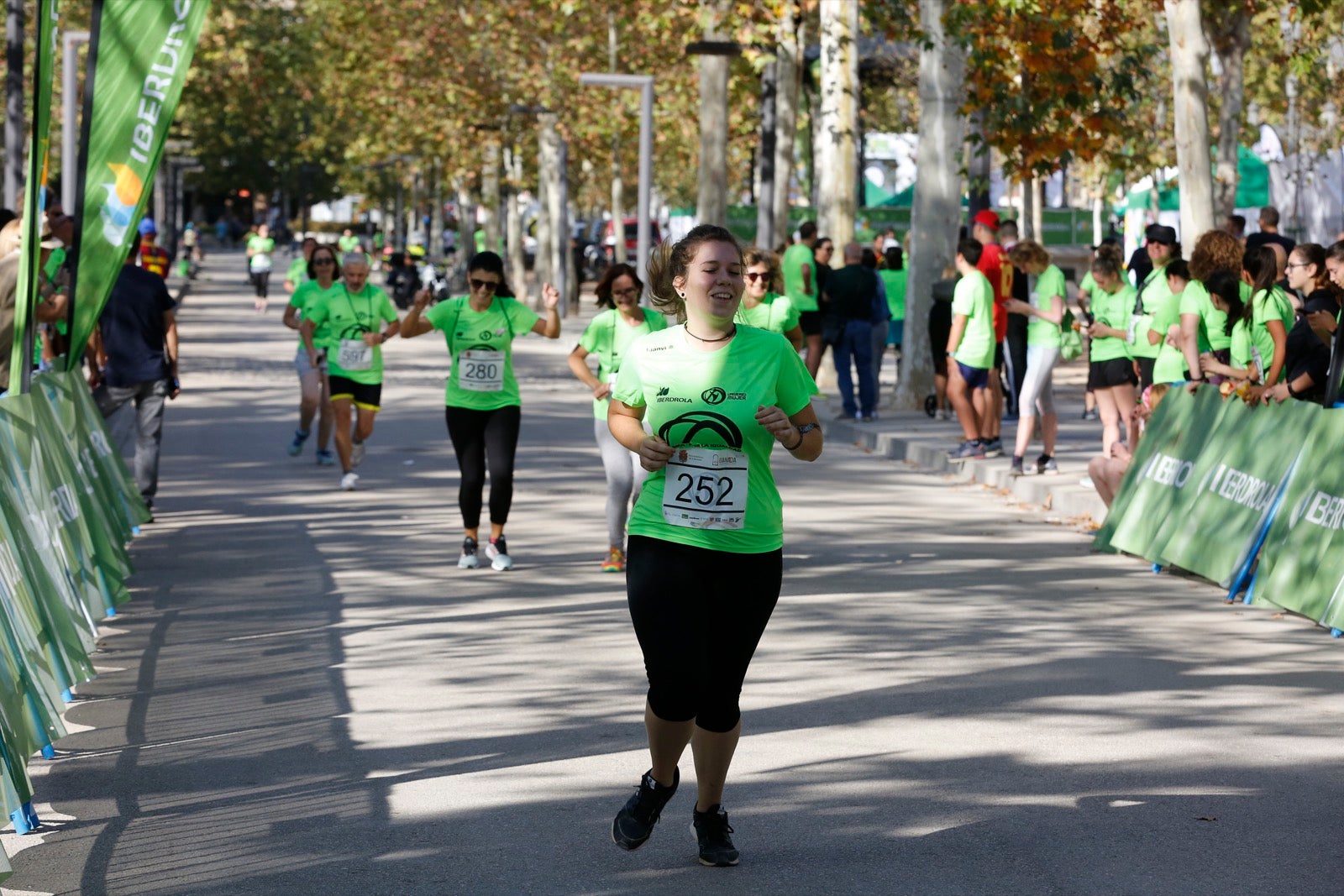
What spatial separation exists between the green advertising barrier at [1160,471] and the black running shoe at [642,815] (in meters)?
6.36

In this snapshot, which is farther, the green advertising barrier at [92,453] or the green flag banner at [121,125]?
the green flag banner at [121,125]

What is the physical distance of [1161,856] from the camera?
5785 millimetres

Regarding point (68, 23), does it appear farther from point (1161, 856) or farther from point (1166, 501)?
point (1161, 856)

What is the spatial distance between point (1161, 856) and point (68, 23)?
43.7 meters

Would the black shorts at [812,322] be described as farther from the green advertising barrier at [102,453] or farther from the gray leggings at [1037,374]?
the green advertising barrier at [102,453]

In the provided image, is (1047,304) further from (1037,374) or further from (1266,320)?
(1266,320)

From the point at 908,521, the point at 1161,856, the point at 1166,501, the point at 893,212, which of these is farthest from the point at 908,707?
the point at 893,212

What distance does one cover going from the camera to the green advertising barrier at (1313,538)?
948 cm

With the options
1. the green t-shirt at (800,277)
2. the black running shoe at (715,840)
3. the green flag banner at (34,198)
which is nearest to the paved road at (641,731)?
the black running shoe at (715,840)

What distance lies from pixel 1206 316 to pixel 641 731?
19.8 ft

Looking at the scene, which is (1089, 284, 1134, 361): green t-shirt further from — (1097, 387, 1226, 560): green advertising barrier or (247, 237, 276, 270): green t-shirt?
(247, 237, 276, 270): green t-shirt

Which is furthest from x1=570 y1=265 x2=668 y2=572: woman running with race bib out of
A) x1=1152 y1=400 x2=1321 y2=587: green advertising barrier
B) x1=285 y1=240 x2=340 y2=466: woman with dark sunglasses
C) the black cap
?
x1=285 y1=240 x2=340 y2=466: woman with dark sunglasses

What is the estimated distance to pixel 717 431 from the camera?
561cm

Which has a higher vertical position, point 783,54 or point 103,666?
point 783,54
